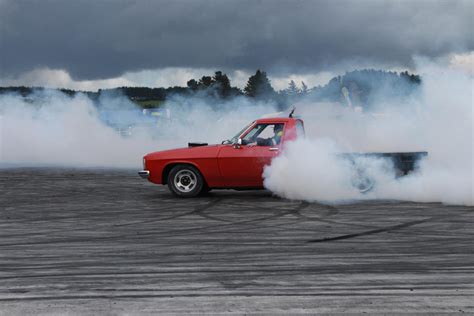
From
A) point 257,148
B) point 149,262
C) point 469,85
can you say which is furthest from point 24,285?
point 469,85

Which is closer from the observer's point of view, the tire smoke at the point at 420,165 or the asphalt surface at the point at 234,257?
the asphalt surface at the point at 234,257

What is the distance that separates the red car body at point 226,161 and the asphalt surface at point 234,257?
0.50 metres

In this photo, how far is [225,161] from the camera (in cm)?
1353

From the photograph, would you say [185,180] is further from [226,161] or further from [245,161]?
[245,161]

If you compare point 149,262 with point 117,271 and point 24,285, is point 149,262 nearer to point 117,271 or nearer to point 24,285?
point 117,271

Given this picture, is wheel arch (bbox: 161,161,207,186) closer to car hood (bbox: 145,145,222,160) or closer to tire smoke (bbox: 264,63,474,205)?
car hood (bbox: 145,145,222,160)

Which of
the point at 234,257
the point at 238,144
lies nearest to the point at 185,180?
the point at 238,144

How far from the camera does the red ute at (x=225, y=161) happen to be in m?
13.5

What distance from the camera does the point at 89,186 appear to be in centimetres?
1733

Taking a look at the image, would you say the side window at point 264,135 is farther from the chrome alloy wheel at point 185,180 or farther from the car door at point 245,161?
the chrome alloy wheel at point 185,180

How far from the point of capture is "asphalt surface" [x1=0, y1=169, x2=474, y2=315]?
219 inches

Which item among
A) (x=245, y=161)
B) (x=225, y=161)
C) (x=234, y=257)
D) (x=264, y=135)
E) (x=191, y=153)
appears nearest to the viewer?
(x=234, y=257)

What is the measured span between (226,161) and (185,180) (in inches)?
40.3

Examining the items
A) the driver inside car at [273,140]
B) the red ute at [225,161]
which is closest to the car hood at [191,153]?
the red ute at [225,161]
